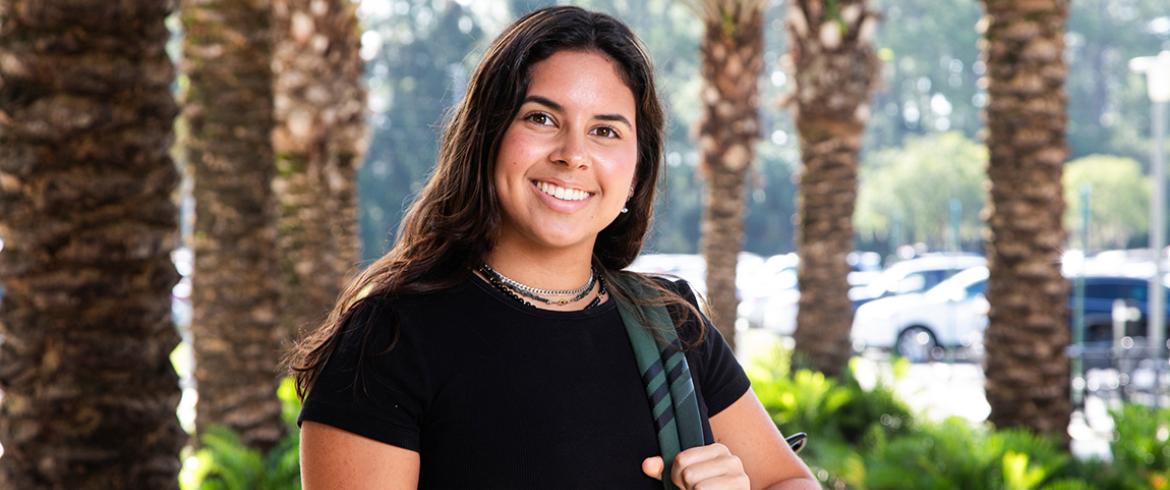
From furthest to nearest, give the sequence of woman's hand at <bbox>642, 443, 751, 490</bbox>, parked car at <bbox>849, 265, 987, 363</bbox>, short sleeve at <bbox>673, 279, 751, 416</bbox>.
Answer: parked car at <bbox>849, 265, 987, 363</bbox> → short sleeve at <bbox>673, 279, 751, 416</bbox> → woman's hand at <bbox>642, 443, 751, 490</bbox>

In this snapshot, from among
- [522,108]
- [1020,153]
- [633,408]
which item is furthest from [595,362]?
[1020,153]

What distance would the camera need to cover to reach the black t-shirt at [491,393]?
205cm

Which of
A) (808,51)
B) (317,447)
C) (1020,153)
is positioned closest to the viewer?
(317,447)

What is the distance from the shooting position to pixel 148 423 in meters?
4.30

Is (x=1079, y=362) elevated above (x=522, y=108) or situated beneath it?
situated beneath

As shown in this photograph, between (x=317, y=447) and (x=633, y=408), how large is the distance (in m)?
0.52

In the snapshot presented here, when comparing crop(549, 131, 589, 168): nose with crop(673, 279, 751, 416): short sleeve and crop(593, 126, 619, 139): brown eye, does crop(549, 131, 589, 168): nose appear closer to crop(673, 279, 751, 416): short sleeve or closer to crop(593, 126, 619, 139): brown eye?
crop(593, 126, 619, 139): brown eye

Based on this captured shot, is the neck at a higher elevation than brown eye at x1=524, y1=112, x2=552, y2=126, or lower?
lower

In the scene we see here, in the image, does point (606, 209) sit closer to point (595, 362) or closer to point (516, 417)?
point (595, 362)

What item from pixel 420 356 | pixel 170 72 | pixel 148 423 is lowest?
pixel 148 423

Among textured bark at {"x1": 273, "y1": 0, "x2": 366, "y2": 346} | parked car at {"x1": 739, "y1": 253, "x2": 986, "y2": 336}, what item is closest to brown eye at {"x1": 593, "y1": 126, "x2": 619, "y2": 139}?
textured bark at {"x1": 273, "y1": 0, "x2": 366, "y2": 346}

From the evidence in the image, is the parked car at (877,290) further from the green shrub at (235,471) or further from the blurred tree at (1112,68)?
the blurred tree at (1112,68)

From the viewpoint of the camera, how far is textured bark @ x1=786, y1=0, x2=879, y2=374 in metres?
11.9

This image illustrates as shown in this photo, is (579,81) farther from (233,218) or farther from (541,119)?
(233,218)
